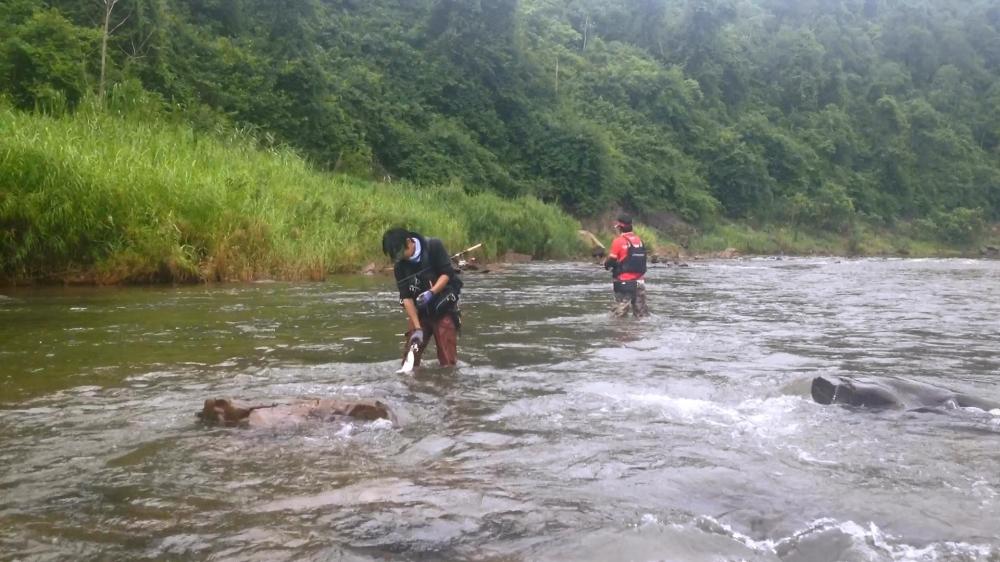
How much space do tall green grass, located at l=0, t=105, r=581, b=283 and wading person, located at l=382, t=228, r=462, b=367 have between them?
8.96 meters

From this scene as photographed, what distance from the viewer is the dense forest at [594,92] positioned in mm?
29719

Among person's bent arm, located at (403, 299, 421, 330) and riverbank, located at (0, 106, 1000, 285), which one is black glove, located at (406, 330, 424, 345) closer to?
person's bent arm, located at (403, 299, 421, 330)

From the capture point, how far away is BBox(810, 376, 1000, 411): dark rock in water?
7012 mm

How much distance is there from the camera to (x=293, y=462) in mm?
5109

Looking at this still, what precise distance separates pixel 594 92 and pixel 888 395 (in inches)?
2106

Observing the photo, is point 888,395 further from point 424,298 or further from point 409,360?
point 409,360

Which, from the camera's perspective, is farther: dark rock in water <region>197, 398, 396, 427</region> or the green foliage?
the green foliage

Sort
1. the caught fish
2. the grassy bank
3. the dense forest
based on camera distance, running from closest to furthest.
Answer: the caught fish
the dense forest
the grassy bank

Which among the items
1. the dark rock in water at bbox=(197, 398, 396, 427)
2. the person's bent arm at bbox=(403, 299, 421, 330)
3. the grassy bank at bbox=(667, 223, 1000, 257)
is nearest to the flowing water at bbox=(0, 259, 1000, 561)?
the dark rock in water at bbox=(197, 398, 396, 427)

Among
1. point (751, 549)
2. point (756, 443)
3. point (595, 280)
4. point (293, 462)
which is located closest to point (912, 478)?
point (756, 443)

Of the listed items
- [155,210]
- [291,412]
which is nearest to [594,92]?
[155,210]

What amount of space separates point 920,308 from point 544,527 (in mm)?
13860

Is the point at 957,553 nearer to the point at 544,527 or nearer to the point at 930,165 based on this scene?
the point at 544,527

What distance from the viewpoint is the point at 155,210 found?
15.5 m
